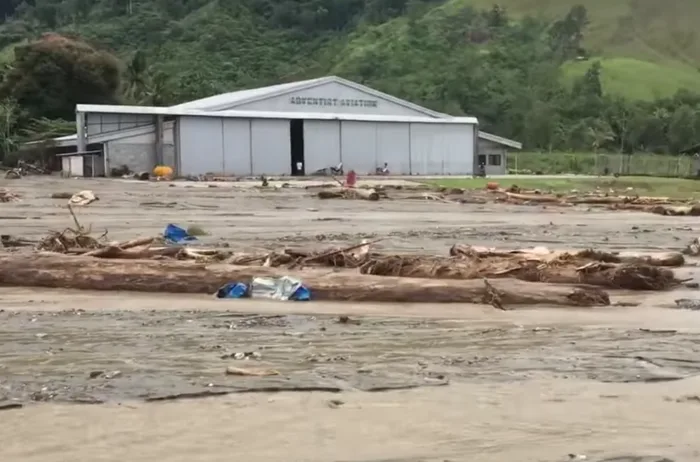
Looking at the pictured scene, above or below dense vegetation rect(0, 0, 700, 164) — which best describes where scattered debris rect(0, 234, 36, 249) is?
below

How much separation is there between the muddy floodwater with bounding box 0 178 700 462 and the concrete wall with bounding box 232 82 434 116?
2131 inches

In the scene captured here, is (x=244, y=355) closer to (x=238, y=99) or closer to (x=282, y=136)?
(x=282, y=136)

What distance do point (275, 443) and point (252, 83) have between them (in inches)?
4654

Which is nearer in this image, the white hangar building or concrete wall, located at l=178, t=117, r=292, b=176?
concrete wall, located at l=178, t=117, r=292, b=176

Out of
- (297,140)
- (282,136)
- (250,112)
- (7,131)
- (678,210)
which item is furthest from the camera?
(7,131)

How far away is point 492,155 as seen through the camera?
235 ft

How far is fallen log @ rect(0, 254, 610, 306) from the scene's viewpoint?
9961 mm

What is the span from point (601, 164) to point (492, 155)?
7740 mm

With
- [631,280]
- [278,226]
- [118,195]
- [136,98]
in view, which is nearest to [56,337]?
[631,280]

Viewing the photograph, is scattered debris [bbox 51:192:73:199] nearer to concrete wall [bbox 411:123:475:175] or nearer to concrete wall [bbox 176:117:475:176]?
Result: concrete wall [bbox 176:117:475:176]

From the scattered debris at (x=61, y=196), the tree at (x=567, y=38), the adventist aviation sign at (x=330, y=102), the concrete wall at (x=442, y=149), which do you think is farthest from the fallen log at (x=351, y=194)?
the tree at (x=567, y=38)

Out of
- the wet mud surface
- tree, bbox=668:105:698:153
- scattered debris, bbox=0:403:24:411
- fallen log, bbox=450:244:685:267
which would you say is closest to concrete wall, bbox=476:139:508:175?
tree, bbox=668:105:698:153

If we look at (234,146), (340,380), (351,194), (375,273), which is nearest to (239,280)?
(375,273)

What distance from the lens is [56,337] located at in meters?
7.74
